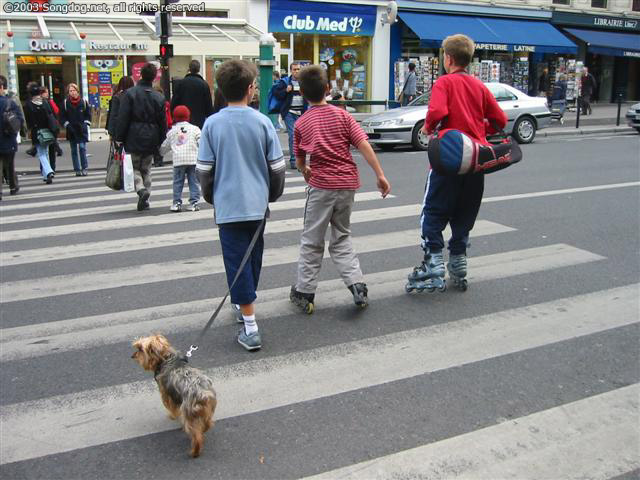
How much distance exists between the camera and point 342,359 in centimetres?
436

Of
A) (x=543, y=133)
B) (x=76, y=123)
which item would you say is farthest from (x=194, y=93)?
(x=543, y=133)

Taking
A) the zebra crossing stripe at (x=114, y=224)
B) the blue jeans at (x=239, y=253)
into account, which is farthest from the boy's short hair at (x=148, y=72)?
the blue jeans at (x=239, y=253)

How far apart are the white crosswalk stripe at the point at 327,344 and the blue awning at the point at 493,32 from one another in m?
19.0

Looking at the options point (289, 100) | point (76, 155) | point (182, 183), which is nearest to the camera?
point (182, 183)

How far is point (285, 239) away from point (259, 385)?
3.57 meters

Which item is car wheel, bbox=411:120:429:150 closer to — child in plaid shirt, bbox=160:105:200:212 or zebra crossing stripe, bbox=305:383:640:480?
child in plaid shirt, bbox=160:105:200:212

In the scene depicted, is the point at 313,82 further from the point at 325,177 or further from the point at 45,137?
the point at 45,137

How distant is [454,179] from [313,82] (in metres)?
1.36

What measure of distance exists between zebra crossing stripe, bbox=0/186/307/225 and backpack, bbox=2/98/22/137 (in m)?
1.49

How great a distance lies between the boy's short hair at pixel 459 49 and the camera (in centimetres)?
525

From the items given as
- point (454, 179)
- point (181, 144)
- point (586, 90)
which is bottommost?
point (454, 179)

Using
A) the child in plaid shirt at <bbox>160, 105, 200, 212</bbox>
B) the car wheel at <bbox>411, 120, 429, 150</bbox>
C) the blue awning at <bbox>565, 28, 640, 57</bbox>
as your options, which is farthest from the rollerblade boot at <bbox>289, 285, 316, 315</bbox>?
the blue awning at <bbox>565, 28, 640, 57</bbox>

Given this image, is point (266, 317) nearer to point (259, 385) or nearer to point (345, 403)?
point (259, 385)

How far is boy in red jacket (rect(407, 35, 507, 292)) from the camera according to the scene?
17.0 feet
